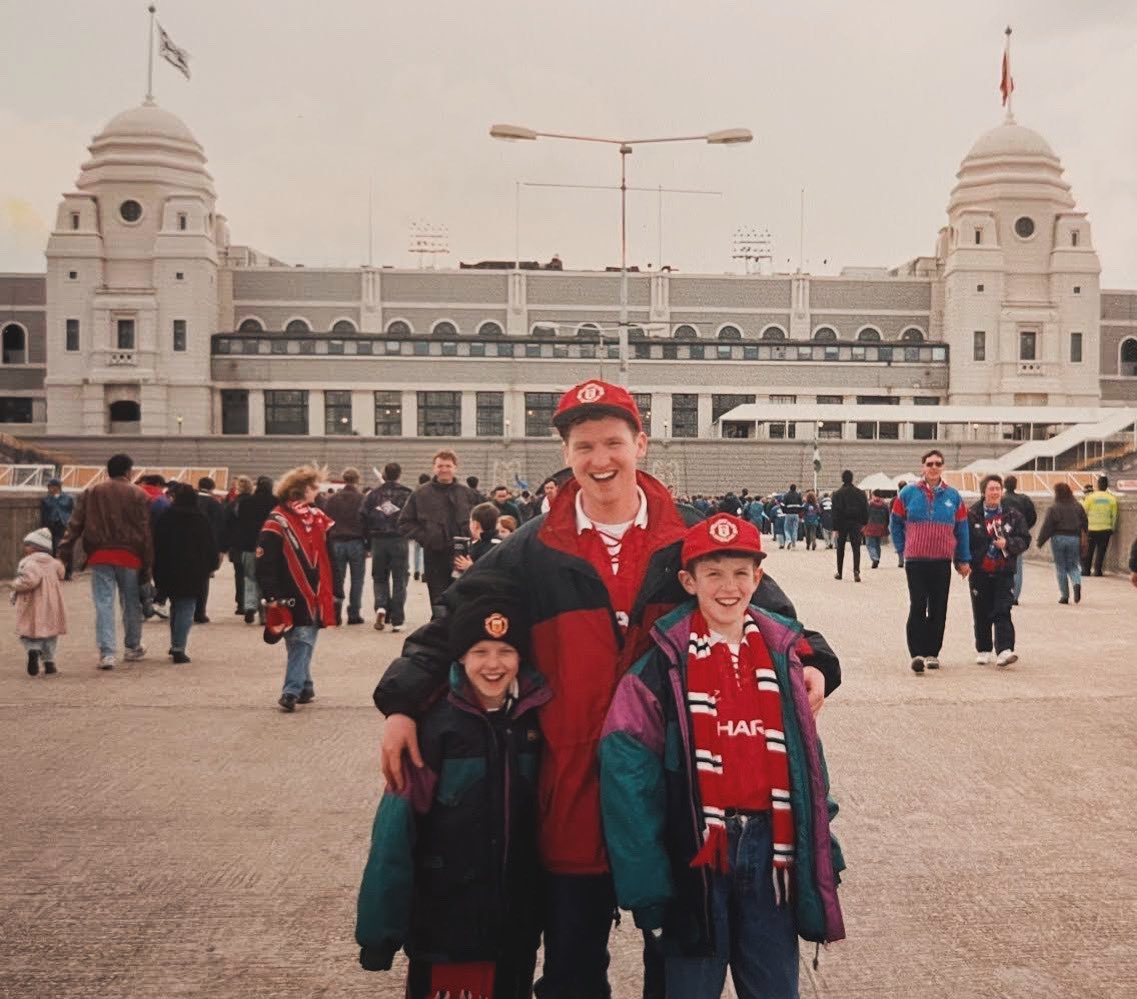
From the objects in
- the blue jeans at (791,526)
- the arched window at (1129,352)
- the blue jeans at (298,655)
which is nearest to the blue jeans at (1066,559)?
→ the blue jeans at (298,655)

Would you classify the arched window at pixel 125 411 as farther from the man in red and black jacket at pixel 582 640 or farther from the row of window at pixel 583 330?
the man in red and black jacket at pixel 582 640

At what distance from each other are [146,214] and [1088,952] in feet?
271

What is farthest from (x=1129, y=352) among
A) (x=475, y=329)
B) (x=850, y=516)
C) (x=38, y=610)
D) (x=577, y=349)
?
(x=38, y=610)

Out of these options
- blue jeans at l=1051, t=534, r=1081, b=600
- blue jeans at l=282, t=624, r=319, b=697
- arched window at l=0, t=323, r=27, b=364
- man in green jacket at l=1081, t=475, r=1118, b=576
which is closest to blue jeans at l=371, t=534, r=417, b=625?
blue jeans at l=282, t=624, r=319, b=697

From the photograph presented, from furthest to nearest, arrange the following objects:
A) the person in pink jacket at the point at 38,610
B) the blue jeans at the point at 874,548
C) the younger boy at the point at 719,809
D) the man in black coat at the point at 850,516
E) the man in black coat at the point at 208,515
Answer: the blue jeans at the point at 874,548 < the man in black coat at the point at 850,516 < the man in black coat at the point at 208,515 < the person in pink jacket at the point at 38,610 < the younger boy at the point at 719,809

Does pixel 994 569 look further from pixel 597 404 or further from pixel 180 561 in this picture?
pixel 597 404

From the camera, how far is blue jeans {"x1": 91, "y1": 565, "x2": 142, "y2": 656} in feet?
37.6

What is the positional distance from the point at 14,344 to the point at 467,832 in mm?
91840

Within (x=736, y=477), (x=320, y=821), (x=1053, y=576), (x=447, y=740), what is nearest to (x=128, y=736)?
(x=320, y=821)

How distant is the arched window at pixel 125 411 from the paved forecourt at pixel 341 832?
71083 millimetres

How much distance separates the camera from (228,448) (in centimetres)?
7119

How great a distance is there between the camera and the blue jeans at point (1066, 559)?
1775cm

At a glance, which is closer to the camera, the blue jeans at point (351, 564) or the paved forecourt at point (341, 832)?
the paved forecourt at point (341, 832)

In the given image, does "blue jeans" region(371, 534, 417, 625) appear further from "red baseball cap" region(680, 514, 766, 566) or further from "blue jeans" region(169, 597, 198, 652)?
"red baseball cap" region(680, 514, 766, 566)
